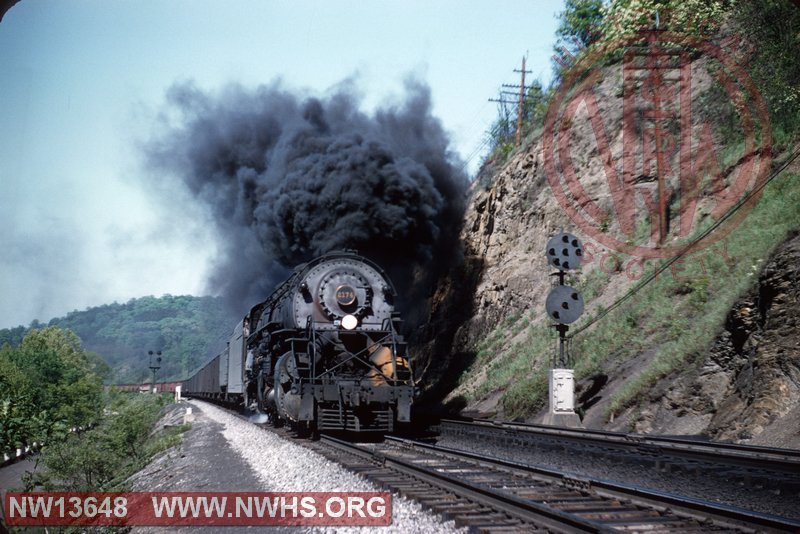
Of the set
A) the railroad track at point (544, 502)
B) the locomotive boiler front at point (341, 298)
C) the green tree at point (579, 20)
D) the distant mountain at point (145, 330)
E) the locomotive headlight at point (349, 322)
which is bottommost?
the railroad track at point (544, 502)

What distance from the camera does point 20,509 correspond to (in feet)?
31.1

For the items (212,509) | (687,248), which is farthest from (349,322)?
(687,248)

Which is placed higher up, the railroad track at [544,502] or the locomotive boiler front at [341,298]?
the locomotive boiler front at [341,298]

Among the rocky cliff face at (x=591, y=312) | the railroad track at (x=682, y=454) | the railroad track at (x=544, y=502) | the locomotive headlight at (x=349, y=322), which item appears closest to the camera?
the railroad track at (x=544, y=502)

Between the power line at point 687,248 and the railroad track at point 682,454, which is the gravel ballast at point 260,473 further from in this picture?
the power line at point 687,248

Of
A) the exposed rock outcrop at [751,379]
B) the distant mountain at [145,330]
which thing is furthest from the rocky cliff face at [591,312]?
the distant mountain at [145,330]

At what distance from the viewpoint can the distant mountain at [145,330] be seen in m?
125

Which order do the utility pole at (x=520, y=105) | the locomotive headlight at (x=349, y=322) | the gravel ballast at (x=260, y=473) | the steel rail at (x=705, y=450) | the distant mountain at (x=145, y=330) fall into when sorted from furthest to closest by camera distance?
the distant mountain at (x=145, y=330) → the utility pole at (x=520, y=105) → the locomotive headlight at (x=349, y=322) → the steel rail at (x=705, y=450) → the gravel ballast at (x=260, y=473)

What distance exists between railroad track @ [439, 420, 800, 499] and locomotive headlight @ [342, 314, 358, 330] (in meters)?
3.16

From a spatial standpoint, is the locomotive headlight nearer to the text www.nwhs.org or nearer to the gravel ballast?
the gravel ballast

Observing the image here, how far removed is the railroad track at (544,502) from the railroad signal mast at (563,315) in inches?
208

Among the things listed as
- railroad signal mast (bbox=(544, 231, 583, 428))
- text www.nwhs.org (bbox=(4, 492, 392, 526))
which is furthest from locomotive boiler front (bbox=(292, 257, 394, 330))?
Result: text www.nwhs.org (bbox=(4, 492, 392, 526))

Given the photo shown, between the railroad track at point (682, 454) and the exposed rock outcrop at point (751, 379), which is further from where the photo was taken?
the exposed rock outcrop at point (751, 379)

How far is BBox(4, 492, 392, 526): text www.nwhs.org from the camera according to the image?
6.75m
